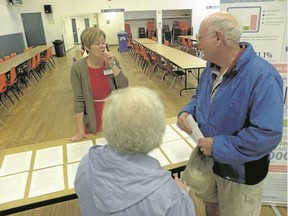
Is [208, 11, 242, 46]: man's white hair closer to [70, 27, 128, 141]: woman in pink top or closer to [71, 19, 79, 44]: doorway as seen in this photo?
[70, 27, 128, 141]: woman in pink top

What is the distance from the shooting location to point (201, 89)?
4.87ft

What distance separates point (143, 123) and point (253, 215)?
112 centimetres

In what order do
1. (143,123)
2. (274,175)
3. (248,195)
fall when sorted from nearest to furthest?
(143,123)
(248,195)
(274,175)

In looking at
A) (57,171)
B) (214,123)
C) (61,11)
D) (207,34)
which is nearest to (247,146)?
(214,123)

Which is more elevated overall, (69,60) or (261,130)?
(261,130)

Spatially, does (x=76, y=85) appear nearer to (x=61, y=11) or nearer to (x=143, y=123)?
(x=143, y=123)

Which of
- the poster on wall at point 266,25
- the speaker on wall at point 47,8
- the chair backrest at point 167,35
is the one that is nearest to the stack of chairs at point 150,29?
the chair backrest at point 167,35

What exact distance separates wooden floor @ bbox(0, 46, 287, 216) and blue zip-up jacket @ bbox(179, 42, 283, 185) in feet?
3.74

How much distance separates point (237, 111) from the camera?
1.22 metres

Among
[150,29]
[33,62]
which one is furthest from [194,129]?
[150,29]

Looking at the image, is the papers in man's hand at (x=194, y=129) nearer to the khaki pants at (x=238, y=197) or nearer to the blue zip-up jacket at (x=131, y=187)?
the khaki pants at (x=238, y=197)

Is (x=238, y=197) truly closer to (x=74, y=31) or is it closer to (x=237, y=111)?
(x=237, y=111)

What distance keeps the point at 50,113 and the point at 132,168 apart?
4526 millimetres

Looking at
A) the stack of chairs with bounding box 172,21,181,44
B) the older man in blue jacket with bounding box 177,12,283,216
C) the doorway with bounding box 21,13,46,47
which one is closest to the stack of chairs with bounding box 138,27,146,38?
the stack of chairs with bounding box 172,21,181,44
